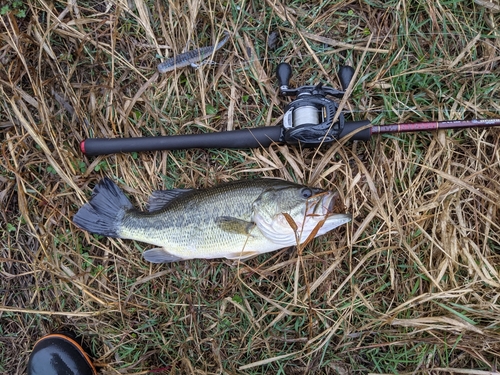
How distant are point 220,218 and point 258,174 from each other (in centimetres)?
58

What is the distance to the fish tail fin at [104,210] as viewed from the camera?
2.92m

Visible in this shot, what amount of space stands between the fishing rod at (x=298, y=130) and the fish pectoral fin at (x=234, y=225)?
23.7 inches

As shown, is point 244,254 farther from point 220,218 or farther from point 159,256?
point 159,256

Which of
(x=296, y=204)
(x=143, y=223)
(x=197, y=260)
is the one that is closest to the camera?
(x=296, y=204)

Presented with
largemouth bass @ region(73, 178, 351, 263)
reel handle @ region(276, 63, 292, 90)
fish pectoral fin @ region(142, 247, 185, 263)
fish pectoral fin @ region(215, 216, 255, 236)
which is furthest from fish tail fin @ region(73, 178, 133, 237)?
reel handle @ region(276, 63, 292, 90)

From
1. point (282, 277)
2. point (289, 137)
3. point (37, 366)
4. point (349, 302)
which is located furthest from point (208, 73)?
point (37, 366)

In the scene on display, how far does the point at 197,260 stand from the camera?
304 cm

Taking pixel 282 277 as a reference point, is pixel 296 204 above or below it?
above

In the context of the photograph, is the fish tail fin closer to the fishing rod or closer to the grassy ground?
the grassy ground

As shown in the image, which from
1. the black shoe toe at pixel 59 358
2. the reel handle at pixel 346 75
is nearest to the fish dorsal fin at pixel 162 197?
the black shoe toe at pixel 59 358

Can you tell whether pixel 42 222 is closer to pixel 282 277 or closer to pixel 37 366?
pixel 37 366

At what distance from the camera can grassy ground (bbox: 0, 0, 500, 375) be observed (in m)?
2.92

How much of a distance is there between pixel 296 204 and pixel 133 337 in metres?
1.83

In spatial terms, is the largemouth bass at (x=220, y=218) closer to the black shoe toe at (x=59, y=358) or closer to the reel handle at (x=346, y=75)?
the reel handle at (x=346, y=75)
